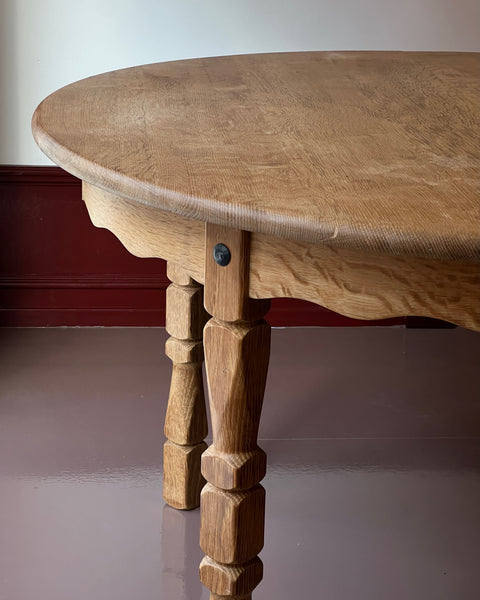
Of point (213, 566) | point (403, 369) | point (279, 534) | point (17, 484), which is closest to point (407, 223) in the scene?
point (213, 566)

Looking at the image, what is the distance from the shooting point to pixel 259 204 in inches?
33.9

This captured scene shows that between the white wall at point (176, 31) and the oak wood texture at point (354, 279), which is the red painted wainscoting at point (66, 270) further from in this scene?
the oak wood texture at point (354, 279)

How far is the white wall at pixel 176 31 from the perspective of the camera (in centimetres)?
239

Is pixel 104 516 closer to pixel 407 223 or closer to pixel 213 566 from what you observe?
pixel 213 566

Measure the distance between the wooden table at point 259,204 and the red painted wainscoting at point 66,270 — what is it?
1.04 metres

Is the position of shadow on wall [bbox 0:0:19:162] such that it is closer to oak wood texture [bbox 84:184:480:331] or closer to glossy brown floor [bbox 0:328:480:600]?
glossy brown floor [bbox 0:328:480:600]

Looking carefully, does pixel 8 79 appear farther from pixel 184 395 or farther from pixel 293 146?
pixel 293 146

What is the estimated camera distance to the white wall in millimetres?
2387

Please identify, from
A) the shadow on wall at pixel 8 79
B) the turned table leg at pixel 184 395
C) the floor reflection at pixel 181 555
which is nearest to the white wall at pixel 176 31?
the shadow on wall at pixel 8 79

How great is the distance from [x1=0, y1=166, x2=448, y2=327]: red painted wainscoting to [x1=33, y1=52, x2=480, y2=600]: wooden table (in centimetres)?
104

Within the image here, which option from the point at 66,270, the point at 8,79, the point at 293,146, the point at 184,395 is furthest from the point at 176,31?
the point at 293,146

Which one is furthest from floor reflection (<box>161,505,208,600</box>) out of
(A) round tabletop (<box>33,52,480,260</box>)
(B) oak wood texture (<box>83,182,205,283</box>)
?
(A) round tabletop (<box>33,52,480,260</box>)

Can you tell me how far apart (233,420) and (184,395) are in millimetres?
593

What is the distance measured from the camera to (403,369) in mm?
2416
